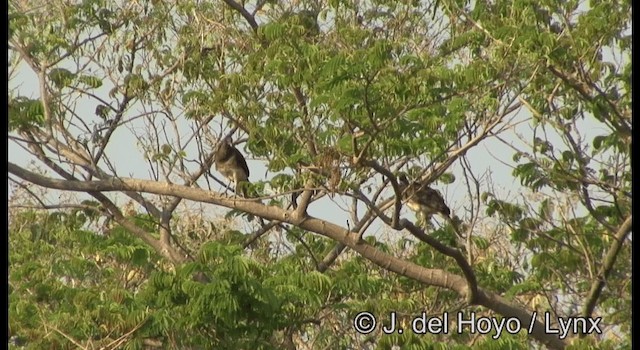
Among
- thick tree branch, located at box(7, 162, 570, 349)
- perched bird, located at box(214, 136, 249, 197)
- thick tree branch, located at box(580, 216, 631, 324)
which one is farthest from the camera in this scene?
perched bird, located at box(214, 136, 249, 197)

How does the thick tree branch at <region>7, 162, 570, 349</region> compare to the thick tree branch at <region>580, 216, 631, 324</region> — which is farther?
the thick tree branch at <region>7, 162, 570, 349</region>

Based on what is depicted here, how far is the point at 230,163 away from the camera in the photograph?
10.4m

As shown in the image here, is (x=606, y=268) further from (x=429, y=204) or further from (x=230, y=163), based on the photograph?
(x=230, y=163)

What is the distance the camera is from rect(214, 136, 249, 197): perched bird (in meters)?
10.3

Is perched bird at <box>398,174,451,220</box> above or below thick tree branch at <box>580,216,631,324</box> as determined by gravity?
above

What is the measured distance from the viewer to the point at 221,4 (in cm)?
1075

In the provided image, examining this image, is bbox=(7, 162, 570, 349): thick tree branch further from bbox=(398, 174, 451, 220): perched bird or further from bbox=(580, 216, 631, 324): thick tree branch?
bbox=(398, 174, 451, 220): perched bird

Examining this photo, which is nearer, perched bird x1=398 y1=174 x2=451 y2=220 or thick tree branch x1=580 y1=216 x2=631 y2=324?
thick tree branch x1=580 y1=216 x2=631 y2=324

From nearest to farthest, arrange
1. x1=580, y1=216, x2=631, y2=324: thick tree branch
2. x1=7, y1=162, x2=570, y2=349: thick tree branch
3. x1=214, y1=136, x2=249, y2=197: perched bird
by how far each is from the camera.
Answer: x1=580, y1=216, x2=631, y2=324: thick tree branch < x1=7, y1=162, x2=570, y2=349: thick tree branch < x1=214, y1=136, x2=249, y2=197: perched bird

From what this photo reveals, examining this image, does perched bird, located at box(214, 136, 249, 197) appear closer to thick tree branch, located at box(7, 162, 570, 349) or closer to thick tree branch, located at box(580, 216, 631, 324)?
thick tree branch, located at box(7, 162, 570, 349)

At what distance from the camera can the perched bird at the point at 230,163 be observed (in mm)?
10305

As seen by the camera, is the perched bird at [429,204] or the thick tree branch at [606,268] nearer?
the thick tree branch at [606,268]

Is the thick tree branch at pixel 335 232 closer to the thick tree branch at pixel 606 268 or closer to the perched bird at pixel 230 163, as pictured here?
the thick tree branch at pixel 606 268

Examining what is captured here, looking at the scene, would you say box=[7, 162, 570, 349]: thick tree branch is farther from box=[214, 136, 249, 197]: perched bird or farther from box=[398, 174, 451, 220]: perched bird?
box=[398, 174, 451, 220]: perched bird
